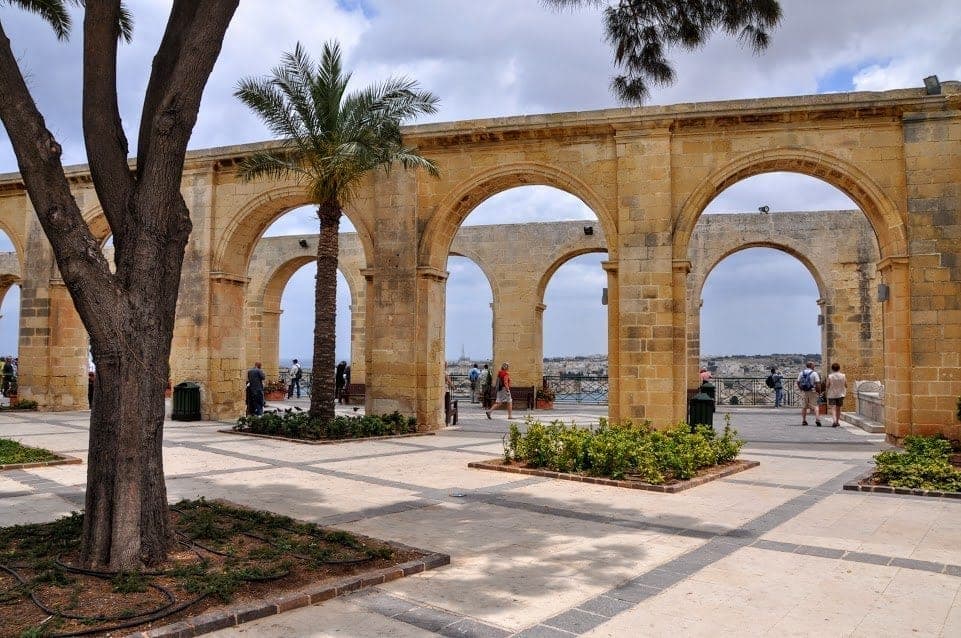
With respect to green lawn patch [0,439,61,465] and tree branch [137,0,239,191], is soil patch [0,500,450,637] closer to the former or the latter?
A: tree branch [137,0,239,191]

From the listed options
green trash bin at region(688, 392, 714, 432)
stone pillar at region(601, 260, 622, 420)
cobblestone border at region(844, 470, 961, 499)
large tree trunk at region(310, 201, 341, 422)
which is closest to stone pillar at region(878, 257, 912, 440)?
green trash bin at region(688, 392, 714, 432)

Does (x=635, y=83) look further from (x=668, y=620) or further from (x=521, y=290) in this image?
(x=521, y=290)

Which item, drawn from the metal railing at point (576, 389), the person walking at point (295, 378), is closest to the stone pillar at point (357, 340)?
the person walking at point (295, 378)

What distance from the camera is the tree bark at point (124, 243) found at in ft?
14.3

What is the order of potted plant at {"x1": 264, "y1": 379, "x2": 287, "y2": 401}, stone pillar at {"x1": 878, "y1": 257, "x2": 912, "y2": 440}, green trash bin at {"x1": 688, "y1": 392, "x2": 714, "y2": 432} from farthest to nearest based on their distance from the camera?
potted plant at {"x1": 264, "y1": 379, "x2": 287, "y2": 401} < stone pillar at {"x1": 878, "y1": 257, "x2": 912, "y2": 440} < green trash bin at {"x1": 688, "y1": 392, "x2": 714, "y2": 432}

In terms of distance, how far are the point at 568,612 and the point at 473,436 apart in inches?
377

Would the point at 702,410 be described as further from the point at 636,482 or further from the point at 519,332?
the point at 519,332

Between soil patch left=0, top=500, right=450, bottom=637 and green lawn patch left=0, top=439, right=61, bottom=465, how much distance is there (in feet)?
13.6

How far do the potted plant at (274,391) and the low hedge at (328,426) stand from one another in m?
10.8

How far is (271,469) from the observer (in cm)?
895

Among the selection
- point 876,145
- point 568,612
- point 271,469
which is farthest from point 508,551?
point 876,145

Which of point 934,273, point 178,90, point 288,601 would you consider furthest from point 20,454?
point 934,273

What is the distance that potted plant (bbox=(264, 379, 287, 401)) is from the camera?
23859 mm

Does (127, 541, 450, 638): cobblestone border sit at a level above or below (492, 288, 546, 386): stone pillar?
below
